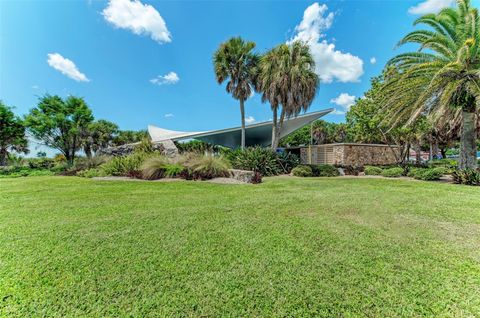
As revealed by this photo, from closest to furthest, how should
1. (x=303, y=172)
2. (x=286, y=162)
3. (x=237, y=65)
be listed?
(x=303, y=172) < (x=286, y=162) < (x=237, y=65)

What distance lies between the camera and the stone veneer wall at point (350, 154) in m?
18.4

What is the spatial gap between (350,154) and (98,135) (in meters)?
27.9

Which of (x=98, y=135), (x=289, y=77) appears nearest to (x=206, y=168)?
(x=289, y=77)

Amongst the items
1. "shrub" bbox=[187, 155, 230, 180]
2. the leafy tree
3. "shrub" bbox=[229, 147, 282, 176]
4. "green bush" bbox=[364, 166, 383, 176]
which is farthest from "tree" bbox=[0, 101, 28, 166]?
"green bush" bbox=[364, 166, 383, 176]

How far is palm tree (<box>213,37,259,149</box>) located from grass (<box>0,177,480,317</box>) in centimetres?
1240

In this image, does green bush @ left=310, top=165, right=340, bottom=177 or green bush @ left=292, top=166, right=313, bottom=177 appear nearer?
green bush @ left=292, top=166, right=313, bottom=177

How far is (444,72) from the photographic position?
860 cm

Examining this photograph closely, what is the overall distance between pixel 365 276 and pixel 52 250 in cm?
372

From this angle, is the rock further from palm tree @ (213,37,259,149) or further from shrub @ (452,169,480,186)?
shrub @ (452,169,480,186)

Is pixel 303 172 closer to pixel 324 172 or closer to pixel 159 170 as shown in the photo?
pixel 324 172

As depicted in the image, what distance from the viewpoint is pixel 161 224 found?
3707 millimetres

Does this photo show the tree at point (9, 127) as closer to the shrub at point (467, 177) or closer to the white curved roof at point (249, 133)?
the white curved roof at point (249, 133)

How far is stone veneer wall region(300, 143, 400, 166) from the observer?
18.4 meters

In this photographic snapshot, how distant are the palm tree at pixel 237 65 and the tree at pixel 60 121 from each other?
1344 centimetres
